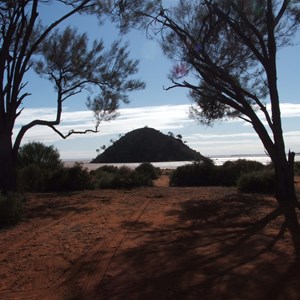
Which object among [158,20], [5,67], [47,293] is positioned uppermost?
[158,20]

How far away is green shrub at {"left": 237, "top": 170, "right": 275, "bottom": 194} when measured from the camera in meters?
16.5

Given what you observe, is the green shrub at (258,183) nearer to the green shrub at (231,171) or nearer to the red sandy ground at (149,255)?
the red sandy ground at (149,255)

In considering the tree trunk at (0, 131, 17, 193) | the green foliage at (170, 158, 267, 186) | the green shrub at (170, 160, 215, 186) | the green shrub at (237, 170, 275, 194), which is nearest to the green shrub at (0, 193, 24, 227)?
the tree trunk at (0, 131, 17, 193)

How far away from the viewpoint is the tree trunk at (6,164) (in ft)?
49.3

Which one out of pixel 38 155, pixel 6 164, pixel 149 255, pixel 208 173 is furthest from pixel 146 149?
pixel 149 255

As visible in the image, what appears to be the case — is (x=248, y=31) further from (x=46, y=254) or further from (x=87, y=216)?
(x=46, y=254)

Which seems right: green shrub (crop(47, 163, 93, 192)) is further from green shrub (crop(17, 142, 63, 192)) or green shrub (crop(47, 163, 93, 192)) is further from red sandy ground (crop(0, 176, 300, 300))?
red sandy ground (crop(0, 176, 300, 300))

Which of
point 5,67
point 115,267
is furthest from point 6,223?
point 5,67

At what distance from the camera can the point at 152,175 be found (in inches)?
1099

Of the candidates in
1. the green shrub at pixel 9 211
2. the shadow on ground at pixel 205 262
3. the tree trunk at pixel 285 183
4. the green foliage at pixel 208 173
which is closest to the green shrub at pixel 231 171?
the green foliage at pixel 208 173

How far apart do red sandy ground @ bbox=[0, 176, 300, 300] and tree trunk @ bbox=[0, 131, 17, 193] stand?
2.89 metres

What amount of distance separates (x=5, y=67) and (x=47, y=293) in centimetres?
1215

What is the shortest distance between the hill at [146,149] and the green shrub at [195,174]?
46.3 metres

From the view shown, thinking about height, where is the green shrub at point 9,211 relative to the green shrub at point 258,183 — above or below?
below
